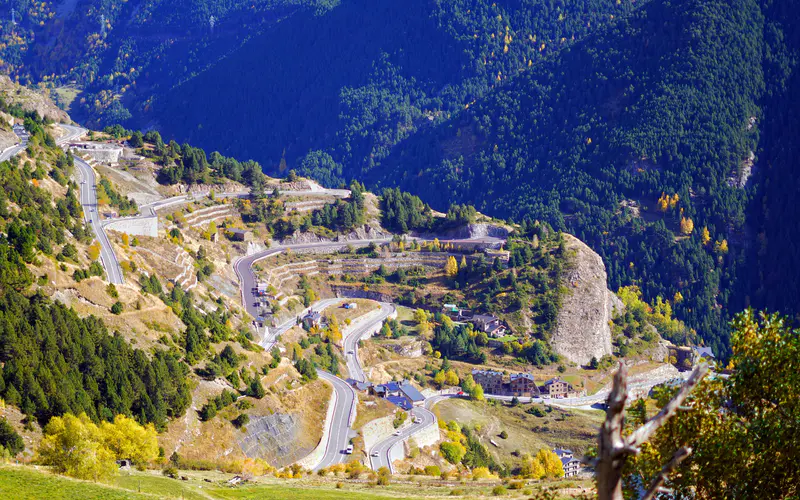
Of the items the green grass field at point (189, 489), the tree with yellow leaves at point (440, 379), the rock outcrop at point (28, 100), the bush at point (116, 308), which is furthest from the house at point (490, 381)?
the rock outcrop at point (28, 100)

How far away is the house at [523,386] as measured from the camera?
138m

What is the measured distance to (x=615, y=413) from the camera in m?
18.7

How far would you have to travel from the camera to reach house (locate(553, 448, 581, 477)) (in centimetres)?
10788

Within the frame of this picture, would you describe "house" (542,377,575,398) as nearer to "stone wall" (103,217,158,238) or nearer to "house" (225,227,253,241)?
"house" (225,227,253,241)

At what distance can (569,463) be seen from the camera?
110 meters

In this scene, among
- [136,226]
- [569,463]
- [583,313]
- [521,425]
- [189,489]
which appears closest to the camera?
[189,489]

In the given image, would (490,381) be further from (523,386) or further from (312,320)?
(312,320)

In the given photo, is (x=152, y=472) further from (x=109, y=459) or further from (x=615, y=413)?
(x=615, y=413)

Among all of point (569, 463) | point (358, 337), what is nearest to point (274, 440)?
point (569, 463)

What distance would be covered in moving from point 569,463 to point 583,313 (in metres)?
51.6

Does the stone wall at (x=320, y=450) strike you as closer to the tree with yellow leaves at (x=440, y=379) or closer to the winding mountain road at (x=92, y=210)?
the winding mountain road at (x=92, y=210)

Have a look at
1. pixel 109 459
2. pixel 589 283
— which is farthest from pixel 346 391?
pixel 589 283

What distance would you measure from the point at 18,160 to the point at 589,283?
96684mm

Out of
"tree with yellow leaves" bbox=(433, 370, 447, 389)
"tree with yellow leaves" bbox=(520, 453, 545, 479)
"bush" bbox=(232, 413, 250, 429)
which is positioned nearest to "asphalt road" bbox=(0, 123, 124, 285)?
"bush" bbox=(232, 413, 250, 429)
